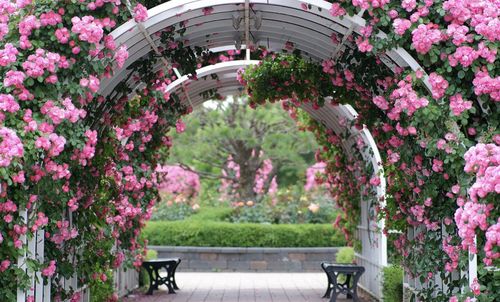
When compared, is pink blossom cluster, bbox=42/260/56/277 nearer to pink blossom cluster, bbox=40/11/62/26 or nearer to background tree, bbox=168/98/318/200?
pink blossom cluster, bbox=40/11/62/26

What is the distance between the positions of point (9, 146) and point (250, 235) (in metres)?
11.5

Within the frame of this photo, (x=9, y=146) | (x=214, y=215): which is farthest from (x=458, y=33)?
(x=214, y=215)

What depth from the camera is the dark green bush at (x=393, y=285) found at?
27.7ft

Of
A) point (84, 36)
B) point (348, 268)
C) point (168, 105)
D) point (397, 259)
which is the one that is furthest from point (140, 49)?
point (348, 268)

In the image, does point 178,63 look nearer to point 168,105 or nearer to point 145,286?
point 168,105

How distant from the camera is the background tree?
17969 millimetres

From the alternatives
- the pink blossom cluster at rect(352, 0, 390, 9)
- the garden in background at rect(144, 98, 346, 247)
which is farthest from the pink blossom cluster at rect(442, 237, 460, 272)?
the garden in background at rect(144, 98, 346, 247)

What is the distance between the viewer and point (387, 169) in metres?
7.73

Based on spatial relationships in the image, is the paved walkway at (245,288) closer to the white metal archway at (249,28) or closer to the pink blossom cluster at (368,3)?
the white metal archway at (249,28)

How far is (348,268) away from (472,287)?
4720 millimetres

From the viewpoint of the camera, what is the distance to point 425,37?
202 inches

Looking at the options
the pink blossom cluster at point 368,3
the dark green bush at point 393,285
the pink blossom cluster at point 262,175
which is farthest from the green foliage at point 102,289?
the pink blossom cluster at point 262,175

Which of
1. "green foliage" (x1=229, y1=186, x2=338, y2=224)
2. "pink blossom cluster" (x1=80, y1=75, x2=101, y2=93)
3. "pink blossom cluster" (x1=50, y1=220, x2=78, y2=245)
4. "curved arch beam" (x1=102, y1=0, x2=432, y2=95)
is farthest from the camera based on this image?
"green foliage" (x1=229, y1=186, x2=338, y2=224)

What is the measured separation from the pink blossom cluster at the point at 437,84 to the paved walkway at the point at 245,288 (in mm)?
5797
